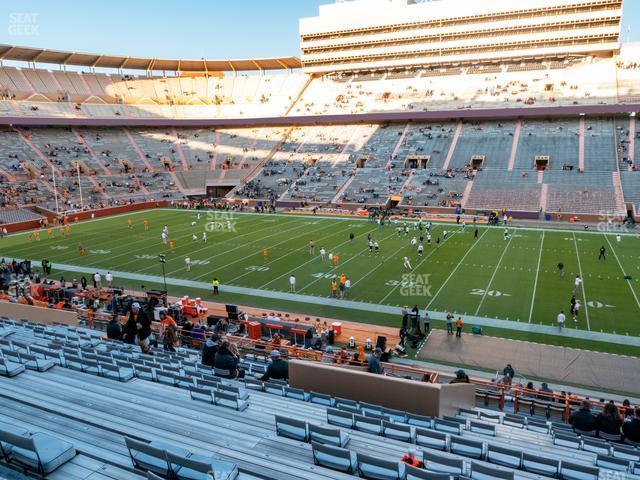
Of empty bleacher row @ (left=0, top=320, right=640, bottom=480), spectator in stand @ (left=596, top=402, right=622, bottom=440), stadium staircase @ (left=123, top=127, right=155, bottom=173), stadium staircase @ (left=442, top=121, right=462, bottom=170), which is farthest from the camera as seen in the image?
stadium staircase @ (left=123, top=127, right=155, bottom=173)

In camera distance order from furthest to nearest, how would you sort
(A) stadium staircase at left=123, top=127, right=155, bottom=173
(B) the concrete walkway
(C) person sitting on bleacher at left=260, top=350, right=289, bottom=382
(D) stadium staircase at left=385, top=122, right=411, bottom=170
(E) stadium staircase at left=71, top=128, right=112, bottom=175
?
(A) stadium staircase at left=123, top=127, right=155, bottom=173
(E) stadium staircase at left=71, top=128, right=112, bottom=175
(D) stadium staircase at left=385, top=122, right=411, bottom=170
(B) the concrete walkway
(C) person sitting on bleacher at left=260, top=350, right=289, bottom=382

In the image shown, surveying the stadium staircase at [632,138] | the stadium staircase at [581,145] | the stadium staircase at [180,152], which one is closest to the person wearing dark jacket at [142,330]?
the stadium staircase at [581,145]

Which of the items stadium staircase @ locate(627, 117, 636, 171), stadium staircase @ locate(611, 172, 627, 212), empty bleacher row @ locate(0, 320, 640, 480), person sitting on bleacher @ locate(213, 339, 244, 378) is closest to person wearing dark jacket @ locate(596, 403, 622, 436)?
empty bleacher row @ locate(0, 320, 640, 480)

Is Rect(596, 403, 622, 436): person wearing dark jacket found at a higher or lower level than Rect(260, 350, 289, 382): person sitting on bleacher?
lower

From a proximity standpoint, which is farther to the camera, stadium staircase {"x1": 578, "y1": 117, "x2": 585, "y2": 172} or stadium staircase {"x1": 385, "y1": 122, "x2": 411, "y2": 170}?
stadium staircase {"x1": 385, "y1": 122, "x2": 411, "y2": 170}

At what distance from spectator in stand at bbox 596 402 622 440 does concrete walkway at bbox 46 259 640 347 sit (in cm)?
1034

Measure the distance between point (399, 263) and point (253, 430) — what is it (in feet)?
72.9

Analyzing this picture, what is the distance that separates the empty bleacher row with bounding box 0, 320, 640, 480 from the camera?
4.79 metres

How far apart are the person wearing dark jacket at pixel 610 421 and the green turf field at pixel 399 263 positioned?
448 inches

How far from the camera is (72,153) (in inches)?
2384

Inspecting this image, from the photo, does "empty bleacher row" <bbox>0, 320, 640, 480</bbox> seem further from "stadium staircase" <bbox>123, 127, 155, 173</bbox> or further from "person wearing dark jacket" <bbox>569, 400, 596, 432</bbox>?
"stadium staircase" <bbox>123, 127, 155, 173</bbox>

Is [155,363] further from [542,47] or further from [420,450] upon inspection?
[542,47]

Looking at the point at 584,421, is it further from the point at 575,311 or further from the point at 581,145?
the point at 581,145

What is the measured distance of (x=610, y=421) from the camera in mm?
7742
